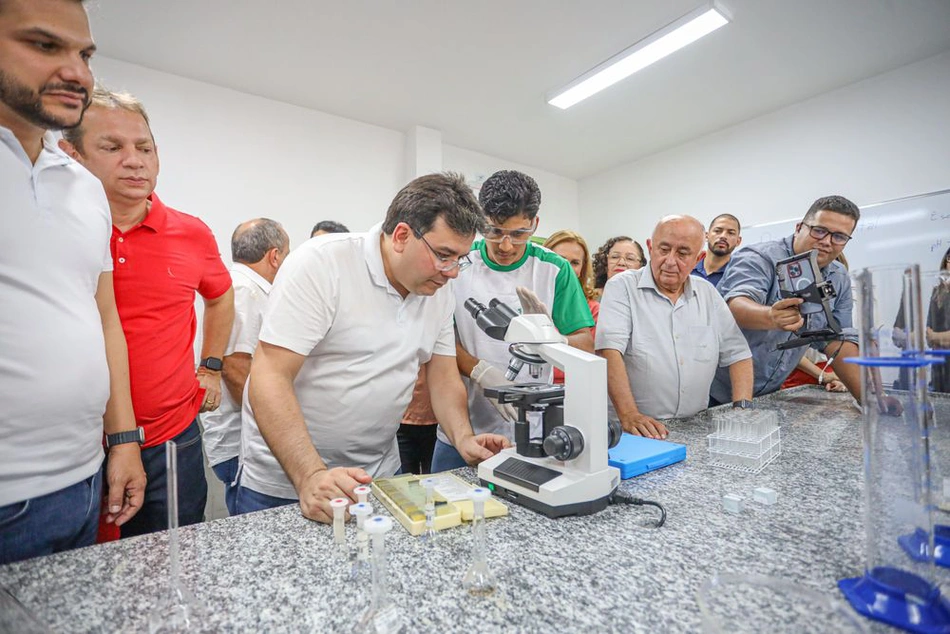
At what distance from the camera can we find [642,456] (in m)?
1.18

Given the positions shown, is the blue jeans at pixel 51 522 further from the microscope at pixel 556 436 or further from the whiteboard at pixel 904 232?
the whiteboard at pixel 904 232

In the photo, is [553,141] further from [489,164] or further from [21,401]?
[21,401]

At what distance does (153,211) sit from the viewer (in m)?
1.51

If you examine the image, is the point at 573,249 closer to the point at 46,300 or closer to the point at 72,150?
the point at 72,150

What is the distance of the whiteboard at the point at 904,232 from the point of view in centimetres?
356

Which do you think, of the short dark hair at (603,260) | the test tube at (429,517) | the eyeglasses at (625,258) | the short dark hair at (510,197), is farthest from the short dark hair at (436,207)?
the short dark hair at (603,260)

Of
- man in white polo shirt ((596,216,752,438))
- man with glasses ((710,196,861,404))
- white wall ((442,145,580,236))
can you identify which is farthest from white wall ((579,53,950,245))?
man in white polo shirt ((596,216,752,438))

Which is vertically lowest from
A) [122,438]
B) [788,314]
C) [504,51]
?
[122,438]

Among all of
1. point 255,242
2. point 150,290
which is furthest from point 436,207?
point 255,242

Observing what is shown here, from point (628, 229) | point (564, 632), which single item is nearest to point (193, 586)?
point (564, 632)

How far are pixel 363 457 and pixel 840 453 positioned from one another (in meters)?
1.35

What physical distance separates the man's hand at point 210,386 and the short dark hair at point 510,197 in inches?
51.2

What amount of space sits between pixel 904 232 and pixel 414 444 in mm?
4252

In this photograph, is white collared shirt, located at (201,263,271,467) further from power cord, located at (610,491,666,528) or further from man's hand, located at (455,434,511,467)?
power cord, located at (610,491,666,528)
